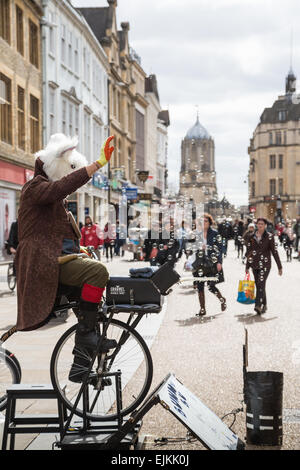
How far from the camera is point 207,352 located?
8.32m

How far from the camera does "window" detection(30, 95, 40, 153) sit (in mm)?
28266

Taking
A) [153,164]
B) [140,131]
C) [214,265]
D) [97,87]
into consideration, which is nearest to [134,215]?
[140,131]

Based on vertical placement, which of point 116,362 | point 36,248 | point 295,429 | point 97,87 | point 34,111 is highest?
point 97,87

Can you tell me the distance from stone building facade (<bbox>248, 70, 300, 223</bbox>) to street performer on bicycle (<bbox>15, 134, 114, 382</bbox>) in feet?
332

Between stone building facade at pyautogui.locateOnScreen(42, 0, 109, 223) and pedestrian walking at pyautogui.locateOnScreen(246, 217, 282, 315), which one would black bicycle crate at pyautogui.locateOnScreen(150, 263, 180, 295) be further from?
stone building facade at pyautogui.locateOnScreen(42, 0, 109, 223)

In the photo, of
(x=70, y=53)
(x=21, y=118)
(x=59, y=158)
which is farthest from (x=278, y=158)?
(x=59, y=158)

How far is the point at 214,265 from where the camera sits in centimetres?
1299

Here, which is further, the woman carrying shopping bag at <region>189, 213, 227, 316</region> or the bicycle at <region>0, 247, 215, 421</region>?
the woman carrying shopping bag at <region>189, 213, 227, 316</region>

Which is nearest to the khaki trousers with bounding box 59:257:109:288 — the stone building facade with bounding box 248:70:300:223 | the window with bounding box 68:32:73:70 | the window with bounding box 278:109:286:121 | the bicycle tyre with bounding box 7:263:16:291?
the bicycle tyre with bounding box 7:263:16:291

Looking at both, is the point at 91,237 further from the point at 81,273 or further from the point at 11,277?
the point at 81,273

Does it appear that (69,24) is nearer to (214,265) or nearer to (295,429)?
(214,265)

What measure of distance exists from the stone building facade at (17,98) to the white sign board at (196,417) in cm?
1961

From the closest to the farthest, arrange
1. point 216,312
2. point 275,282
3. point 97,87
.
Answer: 1. point 216,312
2. point 275,282
3. point 97,87

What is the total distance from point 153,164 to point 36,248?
231 ft
